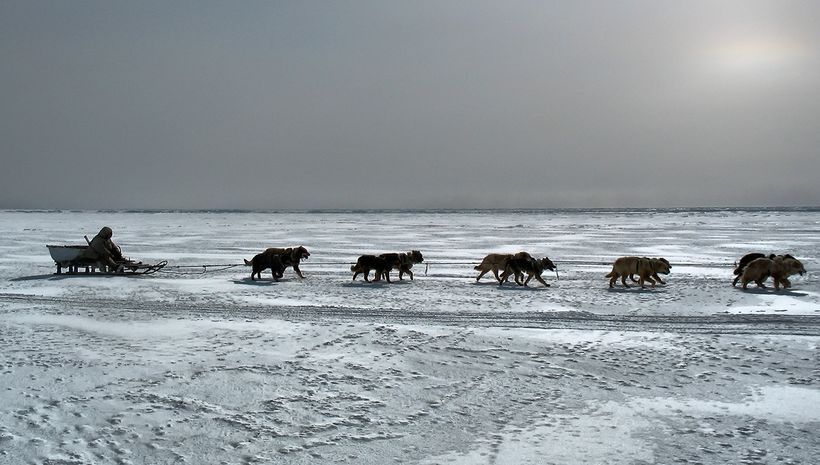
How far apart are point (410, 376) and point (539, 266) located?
27.1 feet

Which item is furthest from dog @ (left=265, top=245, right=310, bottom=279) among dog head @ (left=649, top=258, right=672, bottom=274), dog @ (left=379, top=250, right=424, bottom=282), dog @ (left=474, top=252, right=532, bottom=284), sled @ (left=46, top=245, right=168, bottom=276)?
dog head @ (left=649, top=258, right=672, bottom=274)

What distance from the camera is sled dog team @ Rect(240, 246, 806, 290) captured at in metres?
13.9

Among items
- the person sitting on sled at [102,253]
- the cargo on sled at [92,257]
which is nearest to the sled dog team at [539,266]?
the cargo on sled at [92,257]

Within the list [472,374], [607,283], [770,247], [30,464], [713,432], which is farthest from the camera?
[770,247]

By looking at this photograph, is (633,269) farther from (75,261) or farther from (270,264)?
(75,261)

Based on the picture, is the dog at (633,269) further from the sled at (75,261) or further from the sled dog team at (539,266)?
the sled at (75,261)

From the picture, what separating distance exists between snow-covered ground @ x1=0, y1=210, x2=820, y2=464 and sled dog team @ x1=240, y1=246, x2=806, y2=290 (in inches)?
23.0

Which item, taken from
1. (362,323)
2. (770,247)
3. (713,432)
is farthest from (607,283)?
(770,247)

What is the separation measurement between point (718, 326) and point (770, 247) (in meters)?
20.2

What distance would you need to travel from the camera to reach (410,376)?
23.8 ft

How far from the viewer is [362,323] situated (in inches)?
403

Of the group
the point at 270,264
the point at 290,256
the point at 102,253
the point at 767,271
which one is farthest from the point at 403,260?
the point at 767,271

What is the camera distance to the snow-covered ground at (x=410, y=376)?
17.3 feet

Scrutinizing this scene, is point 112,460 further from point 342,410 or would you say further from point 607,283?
point 607,283
